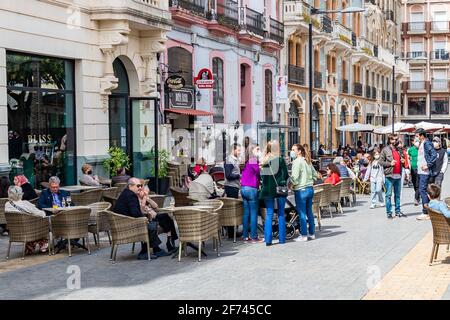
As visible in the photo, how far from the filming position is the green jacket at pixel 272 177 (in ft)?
42.9

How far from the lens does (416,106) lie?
76625mm

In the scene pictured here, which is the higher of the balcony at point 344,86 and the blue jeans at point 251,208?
the balcony at point 344,86

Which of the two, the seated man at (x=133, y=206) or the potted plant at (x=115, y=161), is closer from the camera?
the seated man at (x=133, y=206)

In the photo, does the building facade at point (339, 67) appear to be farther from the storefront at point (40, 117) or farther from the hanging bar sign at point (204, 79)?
the storefront at point (40, 117)

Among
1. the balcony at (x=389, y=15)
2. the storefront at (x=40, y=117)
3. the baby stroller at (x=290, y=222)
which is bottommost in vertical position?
the baby stroller at (x=290, y=222)

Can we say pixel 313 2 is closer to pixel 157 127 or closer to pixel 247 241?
pixel 157 127

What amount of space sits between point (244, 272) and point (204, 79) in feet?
50.0

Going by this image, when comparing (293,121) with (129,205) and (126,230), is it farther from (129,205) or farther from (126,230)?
(126,230)

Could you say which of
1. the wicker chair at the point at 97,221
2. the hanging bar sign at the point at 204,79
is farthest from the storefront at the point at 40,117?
the hanging bar sign at the point at 204,79

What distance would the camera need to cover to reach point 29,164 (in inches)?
699

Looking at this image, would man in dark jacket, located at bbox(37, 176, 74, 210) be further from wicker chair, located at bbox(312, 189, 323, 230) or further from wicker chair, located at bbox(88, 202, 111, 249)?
wicker chair, located at bbox(312, 189, 323, 230)

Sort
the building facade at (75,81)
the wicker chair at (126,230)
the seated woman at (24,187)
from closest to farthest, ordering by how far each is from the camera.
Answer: the wicker chair at (126,230), the seated woman at (24,187), the building facade at (75,81)

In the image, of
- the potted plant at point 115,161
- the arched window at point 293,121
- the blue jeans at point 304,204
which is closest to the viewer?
the blue jeans at point 304,204
